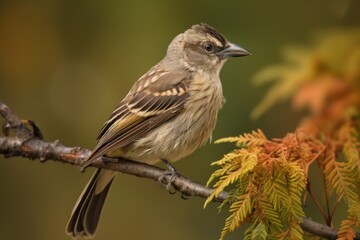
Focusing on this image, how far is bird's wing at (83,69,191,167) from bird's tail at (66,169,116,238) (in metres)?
0.39

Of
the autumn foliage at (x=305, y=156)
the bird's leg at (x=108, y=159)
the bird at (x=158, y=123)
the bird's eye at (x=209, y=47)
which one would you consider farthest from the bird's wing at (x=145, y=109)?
the autumn foliage at (x=305, y=156)

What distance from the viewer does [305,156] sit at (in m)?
3.66

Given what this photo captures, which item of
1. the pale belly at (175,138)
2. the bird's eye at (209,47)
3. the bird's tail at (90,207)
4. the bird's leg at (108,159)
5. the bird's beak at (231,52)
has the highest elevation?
the bird's eye at (209,47)

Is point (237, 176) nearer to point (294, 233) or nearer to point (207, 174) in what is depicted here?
point (294, 233)

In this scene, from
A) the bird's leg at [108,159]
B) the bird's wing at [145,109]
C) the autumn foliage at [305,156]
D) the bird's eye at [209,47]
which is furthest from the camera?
the bird's eye at [209,47]

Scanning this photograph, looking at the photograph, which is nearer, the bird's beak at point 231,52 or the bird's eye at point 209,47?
the bird's beak at point 231,52

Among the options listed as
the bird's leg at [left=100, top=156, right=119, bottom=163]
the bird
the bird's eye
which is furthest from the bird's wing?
the bird's eye

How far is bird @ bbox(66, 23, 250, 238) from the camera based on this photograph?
4859 millimetres

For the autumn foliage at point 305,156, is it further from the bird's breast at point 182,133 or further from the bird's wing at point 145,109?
the bird's wing at point 145,109

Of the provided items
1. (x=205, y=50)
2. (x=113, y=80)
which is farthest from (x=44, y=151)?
(x=113, y=80)

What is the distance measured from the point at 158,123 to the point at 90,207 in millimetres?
894

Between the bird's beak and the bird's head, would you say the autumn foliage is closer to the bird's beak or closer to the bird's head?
the bird's beak

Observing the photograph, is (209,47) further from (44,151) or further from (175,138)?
(44,151)

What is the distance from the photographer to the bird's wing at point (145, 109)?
4809 mm
